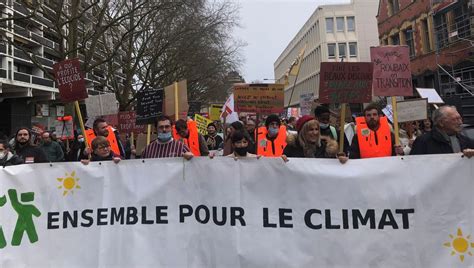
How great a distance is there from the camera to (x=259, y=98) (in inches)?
253

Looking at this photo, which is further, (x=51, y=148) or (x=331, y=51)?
(x=331, y=51)

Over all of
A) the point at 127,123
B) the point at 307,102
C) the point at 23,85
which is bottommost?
the point at 127,123

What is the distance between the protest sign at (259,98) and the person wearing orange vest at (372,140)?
4.49 ft

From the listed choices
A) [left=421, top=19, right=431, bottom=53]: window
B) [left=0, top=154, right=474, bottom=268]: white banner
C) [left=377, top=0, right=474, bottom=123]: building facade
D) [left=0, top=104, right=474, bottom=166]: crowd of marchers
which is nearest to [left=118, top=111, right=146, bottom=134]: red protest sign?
[left=0, top=104, right=474, bottom=166]: crowd of marchers

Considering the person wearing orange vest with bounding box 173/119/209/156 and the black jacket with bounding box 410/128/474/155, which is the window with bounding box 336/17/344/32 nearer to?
the person wearing orange vest with bounding box 173/119/209/156

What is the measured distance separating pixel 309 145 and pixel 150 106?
3.10m

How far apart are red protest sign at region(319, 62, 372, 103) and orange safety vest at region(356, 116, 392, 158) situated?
69 cm

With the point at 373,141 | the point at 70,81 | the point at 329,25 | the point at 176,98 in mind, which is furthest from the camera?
the point at 329,25

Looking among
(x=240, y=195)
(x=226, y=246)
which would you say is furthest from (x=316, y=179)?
(x=226, y=246)

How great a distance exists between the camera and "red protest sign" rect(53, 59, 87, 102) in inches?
225

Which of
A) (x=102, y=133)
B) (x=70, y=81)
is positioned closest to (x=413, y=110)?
(x=102, y=133)

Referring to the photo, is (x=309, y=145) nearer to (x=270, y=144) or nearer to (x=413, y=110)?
(x=270, y=144)

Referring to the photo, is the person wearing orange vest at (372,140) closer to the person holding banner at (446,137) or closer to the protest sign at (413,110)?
the person holding banner at (446,137)

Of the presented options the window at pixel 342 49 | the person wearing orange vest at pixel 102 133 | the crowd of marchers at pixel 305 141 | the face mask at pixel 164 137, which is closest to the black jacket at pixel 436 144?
the crowd of marchers at pixel 305 141
